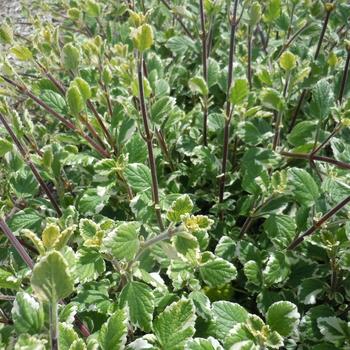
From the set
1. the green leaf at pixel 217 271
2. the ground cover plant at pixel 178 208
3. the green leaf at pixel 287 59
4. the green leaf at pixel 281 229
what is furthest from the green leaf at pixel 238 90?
the green leaf at pixel 217 271

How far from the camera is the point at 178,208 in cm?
105

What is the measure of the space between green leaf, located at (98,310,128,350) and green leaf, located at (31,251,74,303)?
31cm

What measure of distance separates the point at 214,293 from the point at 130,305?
58 cm

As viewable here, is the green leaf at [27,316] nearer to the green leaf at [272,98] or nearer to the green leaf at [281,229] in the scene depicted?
the green leaf at [281,229]

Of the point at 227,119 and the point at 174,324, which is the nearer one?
the point at 174,324

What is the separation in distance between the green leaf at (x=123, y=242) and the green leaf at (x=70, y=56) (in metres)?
0.64

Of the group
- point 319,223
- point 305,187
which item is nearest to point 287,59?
point 305,187

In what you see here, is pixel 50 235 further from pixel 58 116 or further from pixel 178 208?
pixel 58 116

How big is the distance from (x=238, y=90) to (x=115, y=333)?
2.85ft

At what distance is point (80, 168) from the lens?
186 cm

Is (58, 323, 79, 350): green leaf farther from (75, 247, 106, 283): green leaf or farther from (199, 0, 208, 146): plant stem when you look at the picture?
(199, 0, 208, 146): plant stem

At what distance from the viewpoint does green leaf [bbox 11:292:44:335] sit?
94 centimetres

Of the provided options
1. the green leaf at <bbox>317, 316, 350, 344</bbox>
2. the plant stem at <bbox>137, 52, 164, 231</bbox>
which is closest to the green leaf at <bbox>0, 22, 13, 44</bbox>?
the plant stem at <bbox>137, 52, 164, 231</bbox>

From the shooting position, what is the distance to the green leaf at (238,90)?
1441 millimetres
